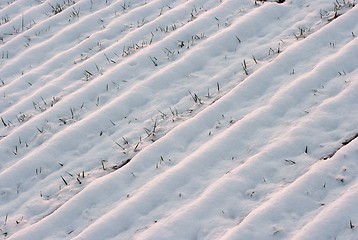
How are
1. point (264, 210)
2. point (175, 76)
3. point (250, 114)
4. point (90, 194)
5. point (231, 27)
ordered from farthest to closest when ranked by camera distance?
point (231, 27) → point (175, 76) → point (250, 114) → point (90, 194) → point (264, 210)

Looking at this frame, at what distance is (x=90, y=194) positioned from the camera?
3.28 m

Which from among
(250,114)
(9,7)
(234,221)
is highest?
(9,7)

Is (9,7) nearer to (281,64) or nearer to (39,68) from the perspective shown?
(39,68)

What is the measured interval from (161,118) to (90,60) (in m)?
1.25

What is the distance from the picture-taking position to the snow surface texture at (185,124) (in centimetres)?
296

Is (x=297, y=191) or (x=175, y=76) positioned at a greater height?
(x=175, y=76)

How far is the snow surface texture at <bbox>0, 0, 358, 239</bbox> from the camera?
296 cm

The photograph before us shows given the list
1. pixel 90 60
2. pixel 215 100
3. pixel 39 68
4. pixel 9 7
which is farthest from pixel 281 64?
pixel 9 7

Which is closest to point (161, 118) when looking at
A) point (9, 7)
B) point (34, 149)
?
point (34, 149)

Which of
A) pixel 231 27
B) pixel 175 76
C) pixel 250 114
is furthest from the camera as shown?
pixel 231 27

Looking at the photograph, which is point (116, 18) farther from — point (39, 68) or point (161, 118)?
point (161, 118)

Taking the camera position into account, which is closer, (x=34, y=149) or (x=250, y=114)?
(x=250, y=114)

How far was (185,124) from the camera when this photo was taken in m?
3.67

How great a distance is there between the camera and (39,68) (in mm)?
4809
